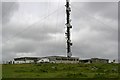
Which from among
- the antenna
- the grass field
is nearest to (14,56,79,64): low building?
the antenna

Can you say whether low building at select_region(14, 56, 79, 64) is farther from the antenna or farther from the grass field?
the grass field

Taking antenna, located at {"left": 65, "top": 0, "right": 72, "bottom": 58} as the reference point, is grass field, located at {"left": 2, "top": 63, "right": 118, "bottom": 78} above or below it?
below

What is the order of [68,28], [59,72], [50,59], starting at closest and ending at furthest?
[59,72] → [68,28] → [50,59]

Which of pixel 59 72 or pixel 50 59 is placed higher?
pixel 50 59

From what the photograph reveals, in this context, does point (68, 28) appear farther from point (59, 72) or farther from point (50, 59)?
point (59, 72)

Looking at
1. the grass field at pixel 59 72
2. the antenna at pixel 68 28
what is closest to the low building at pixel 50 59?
the antenna at pixel 68 28

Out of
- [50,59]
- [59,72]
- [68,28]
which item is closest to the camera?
[59,72]

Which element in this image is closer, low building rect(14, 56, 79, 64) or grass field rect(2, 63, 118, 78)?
grass field rect(2, 63, 118, 78)

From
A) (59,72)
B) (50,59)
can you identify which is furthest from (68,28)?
(59,72)

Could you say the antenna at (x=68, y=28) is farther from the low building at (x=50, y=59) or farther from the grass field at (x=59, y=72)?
the grass field at (x=59, y=72)

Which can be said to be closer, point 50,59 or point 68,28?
point 68,28

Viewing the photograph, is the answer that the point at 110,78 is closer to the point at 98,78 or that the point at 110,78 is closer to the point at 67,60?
the point at 98,78

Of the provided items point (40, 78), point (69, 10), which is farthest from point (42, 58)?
point (40, 78)

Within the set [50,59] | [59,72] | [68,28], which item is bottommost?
[59,72]
